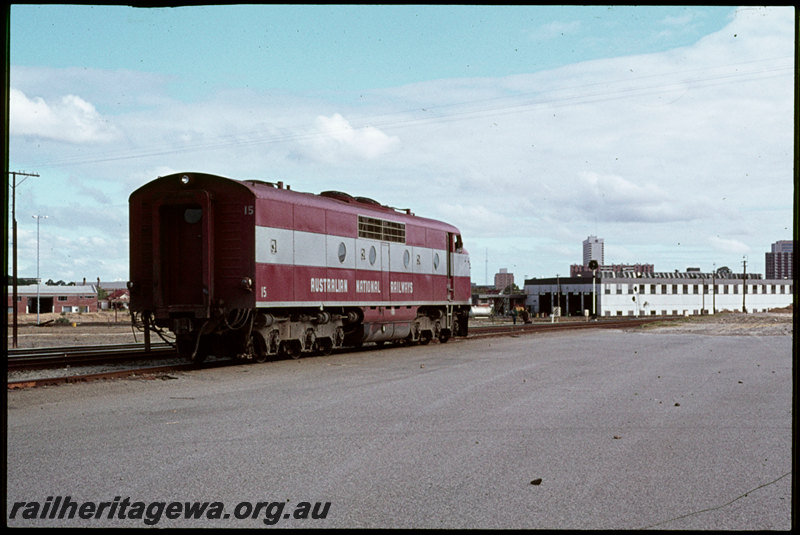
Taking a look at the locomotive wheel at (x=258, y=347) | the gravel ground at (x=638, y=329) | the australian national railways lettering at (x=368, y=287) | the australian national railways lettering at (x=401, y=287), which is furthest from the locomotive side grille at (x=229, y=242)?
the australian national railways lettering at (x=401, y=287)

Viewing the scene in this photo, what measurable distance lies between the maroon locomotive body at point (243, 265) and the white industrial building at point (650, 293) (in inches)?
3656

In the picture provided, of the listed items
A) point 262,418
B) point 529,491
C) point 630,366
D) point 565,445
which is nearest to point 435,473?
point 529,491

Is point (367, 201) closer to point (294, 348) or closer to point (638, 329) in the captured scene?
point (294, 348)

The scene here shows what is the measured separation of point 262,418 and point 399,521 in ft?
15.8

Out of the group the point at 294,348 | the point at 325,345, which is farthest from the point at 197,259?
the point at 325,345

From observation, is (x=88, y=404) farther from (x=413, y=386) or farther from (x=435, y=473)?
(x=435, y=473)

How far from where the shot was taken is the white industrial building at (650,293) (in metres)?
117

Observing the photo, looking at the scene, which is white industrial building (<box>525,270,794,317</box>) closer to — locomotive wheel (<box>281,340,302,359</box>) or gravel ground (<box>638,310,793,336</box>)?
gravel ground (<box>638,310,793,336</box>)

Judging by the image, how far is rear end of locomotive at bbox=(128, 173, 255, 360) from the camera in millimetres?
17516

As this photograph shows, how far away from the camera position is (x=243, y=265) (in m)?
17.5

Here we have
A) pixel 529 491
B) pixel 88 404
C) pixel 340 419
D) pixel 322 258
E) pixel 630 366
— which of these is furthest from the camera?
pixel 322 258

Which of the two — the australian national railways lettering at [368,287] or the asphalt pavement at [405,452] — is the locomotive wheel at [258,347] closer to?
the asphalt pavement at [405,452]

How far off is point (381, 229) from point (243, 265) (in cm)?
659

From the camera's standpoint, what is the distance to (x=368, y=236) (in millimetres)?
22547
